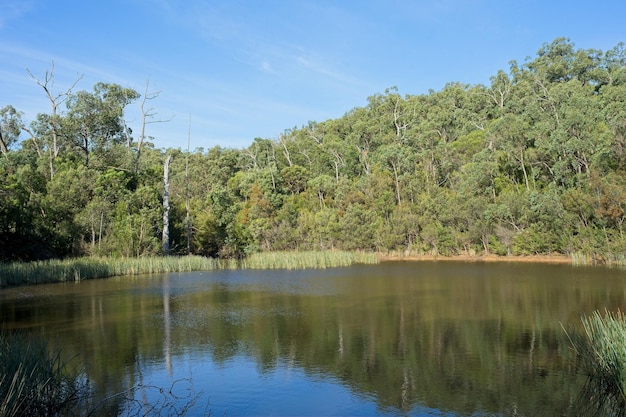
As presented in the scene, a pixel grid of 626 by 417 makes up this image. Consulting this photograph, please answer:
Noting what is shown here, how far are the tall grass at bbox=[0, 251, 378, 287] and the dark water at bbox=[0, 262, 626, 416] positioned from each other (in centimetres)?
142

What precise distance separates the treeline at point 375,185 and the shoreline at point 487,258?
51 centimetres

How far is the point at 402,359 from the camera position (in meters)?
10.3

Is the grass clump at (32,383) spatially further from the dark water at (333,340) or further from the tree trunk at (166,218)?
the tree trunk at (166,218)

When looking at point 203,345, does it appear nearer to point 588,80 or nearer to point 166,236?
point 166,236

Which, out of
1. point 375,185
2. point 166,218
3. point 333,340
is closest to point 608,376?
point 333,340

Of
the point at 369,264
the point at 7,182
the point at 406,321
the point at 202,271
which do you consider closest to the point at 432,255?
the point at 369,264

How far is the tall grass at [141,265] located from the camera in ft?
75.0

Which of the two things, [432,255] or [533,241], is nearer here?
[533,241]

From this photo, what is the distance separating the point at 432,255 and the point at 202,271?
15636 mm

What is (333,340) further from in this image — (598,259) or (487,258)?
(487,258)

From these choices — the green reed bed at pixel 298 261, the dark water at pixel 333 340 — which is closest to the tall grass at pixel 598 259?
the dark water at pixel 333 340

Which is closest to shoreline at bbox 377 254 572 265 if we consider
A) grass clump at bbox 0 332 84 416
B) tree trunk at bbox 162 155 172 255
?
tree trunk at bbox 162 155 172 255

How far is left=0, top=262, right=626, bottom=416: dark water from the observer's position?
8.27 metres

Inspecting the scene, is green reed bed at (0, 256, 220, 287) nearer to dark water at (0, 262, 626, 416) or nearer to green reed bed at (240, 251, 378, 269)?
dark water at (0, 262, 626, 416)
